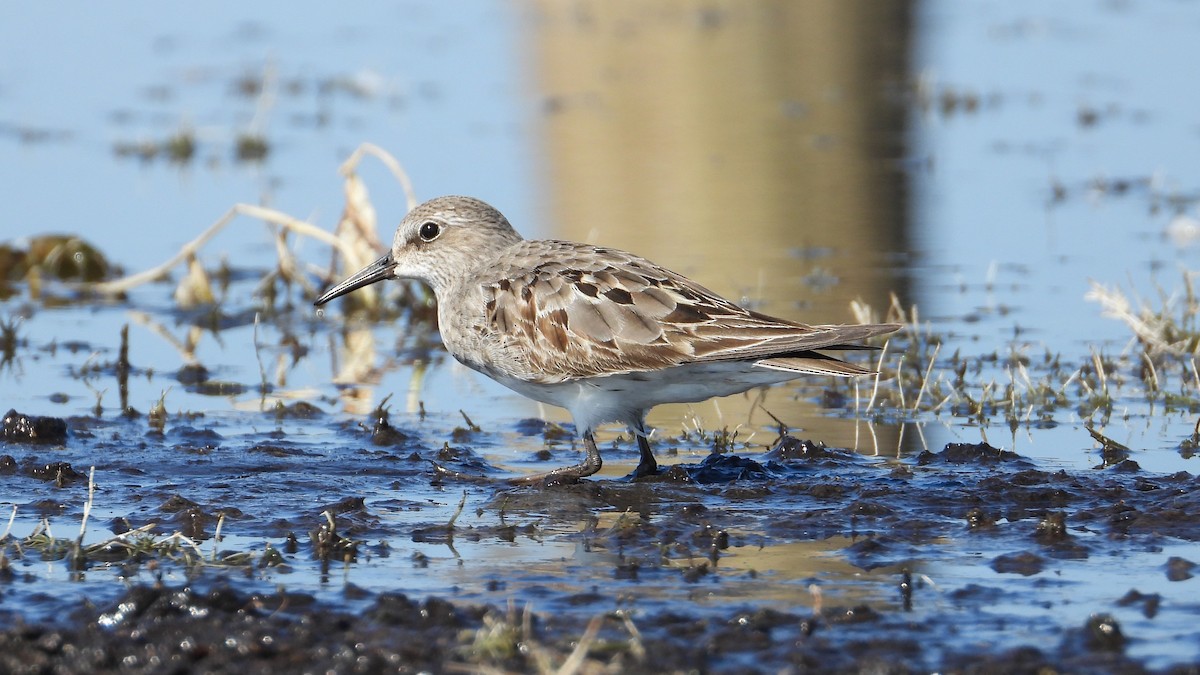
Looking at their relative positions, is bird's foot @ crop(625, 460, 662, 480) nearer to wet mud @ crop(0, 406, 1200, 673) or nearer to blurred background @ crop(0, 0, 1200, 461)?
wet mud @ crop(0, 406, 1200, 673)

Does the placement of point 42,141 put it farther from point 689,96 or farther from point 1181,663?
point 1181,663

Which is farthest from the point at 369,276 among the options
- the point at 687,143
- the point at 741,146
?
the point at 687,143

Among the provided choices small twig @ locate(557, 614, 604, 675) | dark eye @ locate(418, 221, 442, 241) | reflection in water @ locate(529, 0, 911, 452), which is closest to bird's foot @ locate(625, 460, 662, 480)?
reflection in water @ locate(529, 0, 911, 452)

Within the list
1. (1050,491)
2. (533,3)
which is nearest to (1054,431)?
(1050,491)

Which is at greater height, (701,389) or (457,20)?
(457,20)

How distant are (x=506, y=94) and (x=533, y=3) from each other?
767 centimetres

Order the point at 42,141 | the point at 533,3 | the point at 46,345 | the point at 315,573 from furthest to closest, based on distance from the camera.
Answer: the point at 533,3 < the point at 42,141 < the point at 46,345 < the point at 315,573

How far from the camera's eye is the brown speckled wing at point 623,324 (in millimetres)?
7453

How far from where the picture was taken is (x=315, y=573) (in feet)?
21.0

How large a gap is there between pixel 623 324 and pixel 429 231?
5.14 feet

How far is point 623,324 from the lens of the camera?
765 centimetres

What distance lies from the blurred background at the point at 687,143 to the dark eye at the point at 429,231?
1.37 m

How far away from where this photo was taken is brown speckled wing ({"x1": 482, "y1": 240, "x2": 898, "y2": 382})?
24.5 feet

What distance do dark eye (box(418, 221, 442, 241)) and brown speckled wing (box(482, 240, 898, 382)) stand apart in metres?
0.68
